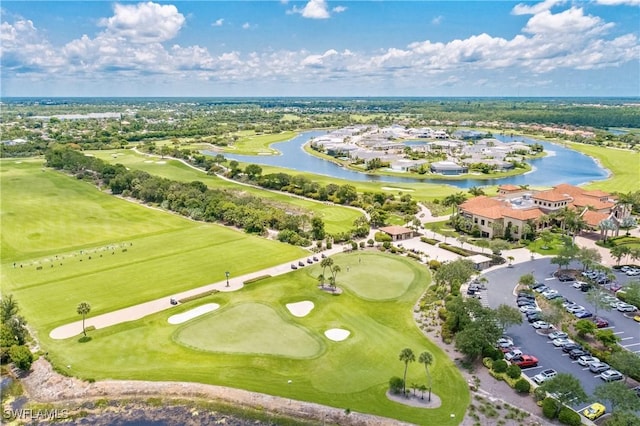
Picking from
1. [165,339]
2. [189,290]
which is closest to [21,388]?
[165,339]

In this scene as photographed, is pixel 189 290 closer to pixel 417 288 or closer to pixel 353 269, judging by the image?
pixel 353 269

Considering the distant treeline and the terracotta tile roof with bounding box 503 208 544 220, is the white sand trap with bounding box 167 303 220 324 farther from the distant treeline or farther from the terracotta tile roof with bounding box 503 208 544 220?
the terracotta tile roof with bounding box 503 208 544 220

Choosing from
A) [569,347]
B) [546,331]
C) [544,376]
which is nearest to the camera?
[544,376]

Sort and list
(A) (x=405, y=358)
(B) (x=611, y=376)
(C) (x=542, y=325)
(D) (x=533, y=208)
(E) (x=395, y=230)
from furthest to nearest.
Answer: (D) (x=533, y=208)
(E) (x=395, y=230)
(C) (x=542, y=325)
(B) (x=611, y=376)
(A) (x=405, y=358)

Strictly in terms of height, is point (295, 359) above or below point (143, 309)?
above

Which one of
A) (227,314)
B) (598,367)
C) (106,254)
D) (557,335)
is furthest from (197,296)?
(598,367)

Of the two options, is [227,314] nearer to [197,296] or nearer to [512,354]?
[197,296]
